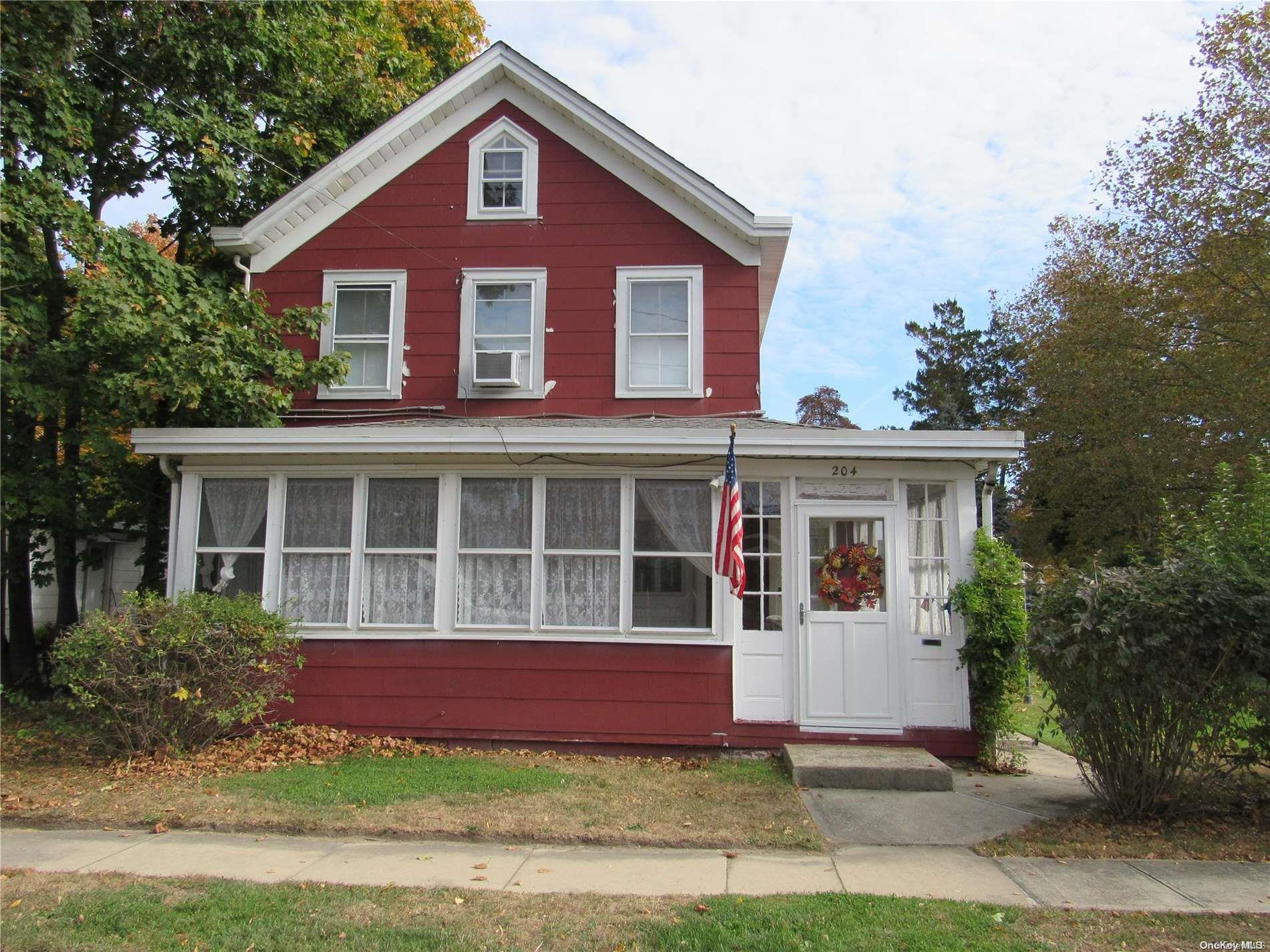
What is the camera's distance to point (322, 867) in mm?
5555

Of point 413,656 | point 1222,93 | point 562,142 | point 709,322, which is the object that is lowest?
point 413,656

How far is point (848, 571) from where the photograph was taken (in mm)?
8789

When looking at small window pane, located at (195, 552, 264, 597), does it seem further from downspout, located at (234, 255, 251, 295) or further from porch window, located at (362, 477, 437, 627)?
downspout, located at (234, 255, 251, 295)

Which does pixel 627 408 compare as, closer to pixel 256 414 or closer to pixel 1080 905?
pixel 256 414

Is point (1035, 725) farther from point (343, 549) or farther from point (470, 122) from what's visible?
point (470, 122)

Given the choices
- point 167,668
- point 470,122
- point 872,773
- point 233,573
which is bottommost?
point 872,773

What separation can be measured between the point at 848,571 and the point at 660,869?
A: 4103mm

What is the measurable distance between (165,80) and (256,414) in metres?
5.30

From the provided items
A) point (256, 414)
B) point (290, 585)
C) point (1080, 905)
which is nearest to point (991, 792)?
point (1080, 905)

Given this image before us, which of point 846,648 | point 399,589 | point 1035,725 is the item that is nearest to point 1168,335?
point 1035,725

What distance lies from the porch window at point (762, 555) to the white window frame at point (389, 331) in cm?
482

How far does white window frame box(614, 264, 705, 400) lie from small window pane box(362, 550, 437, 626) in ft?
10.6

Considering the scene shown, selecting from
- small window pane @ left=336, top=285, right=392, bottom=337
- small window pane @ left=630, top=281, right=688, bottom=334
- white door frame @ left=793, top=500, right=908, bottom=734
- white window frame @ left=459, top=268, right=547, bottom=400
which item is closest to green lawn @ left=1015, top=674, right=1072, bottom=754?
white door frame @ left=793, top=500, right=908, bottom=734

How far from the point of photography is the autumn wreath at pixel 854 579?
873 cm
